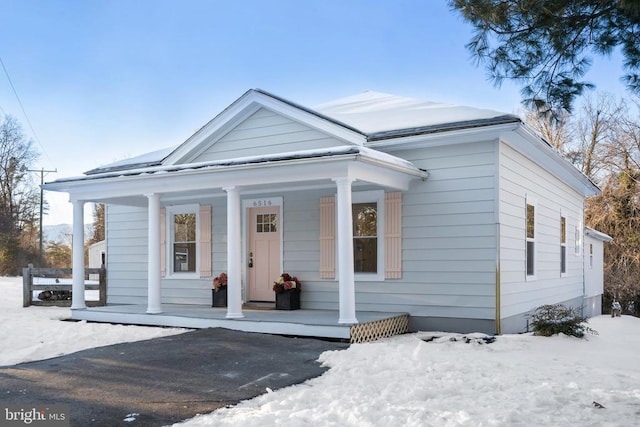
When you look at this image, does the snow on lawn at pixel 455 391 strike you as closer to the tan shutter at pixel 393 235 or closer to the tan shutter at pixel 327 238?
the tan shutter at pixel 393 235

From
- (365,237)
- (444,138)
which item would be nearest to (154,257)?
(365,237)

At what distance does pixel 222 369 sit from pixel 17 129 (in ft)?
113

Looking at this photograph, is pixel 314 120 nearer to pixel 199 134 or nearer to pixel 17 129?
pixel 199 134

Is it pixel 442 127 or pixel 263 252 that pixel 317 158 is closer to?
pixel 442 127

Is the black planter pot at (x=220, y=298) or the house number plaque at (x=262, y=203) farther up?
the house number plaque at (x=262, y=203)

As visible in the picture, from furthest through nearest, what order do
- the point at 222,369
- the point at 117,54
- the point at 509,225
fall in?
the point at 117,54 < the point at 509,225 < the point at 222,369

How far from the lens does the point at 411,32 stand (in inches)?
540

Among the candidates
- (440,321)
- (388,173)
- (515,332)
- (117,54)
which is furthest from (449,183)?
(117,54)

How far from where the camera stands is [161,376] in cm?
598

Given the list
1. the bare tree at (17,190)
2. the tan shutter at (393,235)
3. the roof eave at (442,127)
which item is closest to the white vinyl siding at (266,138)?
the roof eave at (442,127)

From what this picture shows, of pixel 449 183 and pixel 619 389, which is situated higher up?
pixel 449 183

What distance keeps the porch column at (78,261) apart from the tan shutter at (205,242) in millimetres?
2370

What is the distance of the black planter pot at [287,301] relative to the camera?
1042 cm

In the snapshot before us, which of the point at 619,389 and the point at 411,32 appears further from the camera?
the point at 411,32
